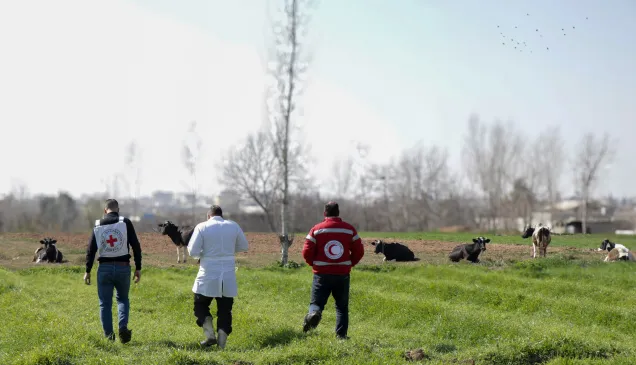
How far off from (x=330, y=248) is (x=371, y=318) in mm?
4243

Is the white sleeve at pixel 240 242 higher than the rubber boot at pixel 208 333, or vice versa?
the white sleeve at pixel 240 242

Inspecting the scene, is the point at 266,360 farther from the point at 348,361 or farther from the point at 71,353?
the point at 71,353

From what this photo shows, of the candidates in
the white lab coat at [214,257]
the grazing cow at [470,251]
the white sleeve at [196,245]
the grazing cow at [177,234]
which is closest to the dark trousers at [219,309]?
the white lab coat at [214,257]

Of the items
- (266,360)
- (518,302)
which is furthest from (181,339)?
(518,302)

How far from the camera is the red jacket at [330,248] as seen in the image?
1004 cm

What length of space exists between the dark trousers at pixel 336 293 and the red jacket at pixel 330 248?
0.09 m

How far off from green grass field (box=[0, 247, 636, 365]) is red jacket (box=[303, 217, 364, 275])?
1038 mm

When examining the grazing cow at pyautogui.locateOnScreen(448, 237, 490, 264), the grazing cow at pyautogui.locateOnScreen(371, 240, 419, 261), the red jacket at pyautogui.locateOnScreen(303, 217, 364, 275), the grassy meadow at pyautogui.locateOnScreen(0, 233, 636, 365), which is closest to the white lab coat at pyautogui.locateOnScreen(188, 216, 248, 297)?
the grassy meadow at pyautogui.locateOnScreen(0, 233, 636, 365)

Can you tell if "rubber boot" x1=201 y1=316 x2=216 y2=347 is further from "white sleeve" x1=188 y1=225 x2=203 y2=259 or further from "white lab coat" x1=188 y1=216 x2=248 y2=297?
"white sleeve" x1=188 y1=225 x2=203 y2=259

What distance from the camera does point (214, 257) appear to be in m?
9.69

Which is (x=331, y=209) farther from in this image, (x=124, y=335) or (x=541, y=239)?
(x=541, y=239)

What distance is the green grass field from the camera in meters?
8.60

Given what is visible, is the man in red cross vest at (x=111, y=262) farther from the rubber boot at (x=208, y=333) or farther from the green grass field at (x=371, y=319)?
the rubber boot at (x=208, y=333)

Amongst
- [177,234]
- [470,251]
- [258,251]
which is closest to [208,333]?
[470,251]
